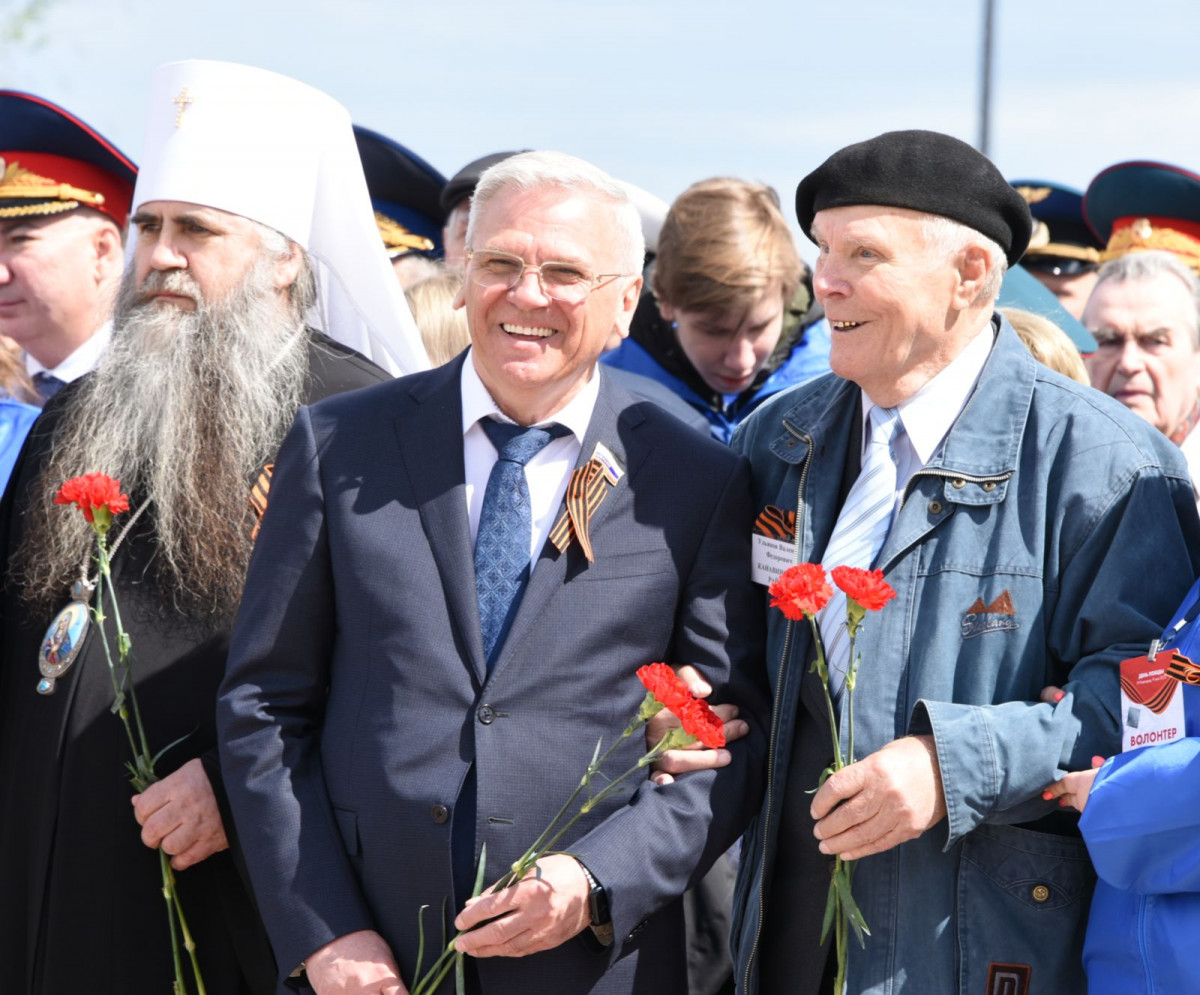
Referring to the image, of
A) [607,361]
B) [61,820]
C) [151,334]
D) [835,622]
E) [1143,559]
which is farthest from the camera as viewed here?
[607,361]

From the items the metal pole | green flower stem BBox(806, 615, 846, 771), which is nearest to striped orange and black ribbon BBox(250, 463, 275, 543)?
green flower stem BBox(806, 615, 846, 771)

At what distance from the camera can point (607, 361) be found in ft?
20.4

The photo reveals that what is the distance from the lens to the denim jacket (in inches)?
118

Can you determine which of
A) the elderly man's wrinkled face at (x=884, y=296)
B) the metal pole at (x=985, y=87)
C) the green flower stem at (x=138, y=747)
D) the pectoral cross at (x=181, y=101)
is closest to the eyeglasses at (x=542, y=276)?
the elderly man's wrinkled face at (x=884, y=296)

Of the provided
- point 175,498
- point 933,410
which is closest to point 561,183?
point 933,410

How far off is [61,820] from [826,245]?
2191mm

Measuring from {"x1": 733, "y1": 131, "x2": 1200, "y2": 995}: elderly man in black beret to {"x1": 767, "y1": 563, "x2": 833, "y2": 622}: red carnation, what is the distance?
1.01 feet

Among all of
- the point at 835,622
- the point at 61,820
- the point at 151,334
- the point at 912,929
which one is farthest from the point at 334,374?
the point at 912,929

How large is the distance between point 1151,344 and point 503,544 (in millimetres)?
2994

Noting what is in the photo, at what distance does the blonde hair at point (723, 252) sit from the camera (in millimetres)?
5340

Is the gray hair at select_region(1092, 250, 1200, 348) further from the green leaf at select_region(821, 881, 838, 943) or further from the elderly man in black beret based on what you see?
the green leaf at select_region(821, 881, 838, 943)

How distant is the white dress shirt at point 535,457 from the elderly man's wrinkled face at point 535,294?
0.14 feet

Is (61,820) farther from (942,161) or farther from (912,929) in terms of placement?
(942,161)

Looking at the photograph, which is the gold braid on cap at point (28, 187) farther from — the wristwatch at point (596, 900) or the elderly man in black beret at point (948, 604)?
the wristwatch at point (596, 900)
